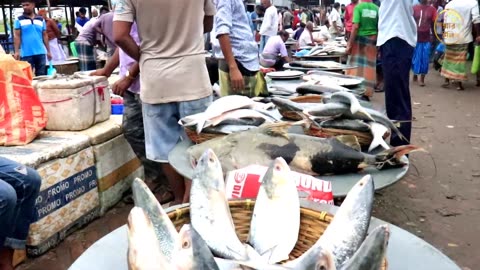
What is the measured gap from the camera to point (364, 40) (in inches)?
316

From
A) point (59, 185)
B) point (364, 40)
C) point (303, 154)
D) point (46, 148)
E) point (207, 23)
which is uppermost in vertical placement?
point (207, 23)

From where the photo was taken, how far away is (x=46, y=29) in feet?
33.9

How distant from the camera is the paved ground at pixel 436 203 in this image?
11.5 ft

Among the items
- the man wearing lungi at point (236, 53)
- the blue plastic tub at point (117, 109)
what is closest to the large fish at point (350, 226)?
the man wearing lungi at point (236, 53)

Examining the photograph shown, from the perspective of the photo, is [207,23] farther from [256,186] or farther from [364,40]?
[364,40]

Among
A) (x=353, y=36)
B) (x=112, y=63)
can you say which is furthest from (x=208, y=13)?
(x=353, y=36)

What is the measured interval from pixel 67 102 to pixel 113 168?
690 mm

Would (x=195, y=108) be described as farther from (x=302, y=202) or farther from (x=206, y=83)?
(x=302, y=202)

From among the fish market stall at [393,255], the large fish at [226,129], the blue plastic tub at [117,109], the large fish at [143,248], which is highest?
the large fish at [143,248]

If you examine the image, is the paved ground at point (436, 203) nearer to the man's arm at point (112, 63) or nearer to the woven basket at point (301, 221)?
the man's arm at point (112, 63)

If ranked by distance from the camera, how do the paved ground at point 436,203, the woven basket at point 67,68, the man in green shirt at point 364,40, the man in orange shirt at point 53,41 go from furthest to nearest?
1. the man in orange shirt at point 53,41
2. the woven basket at point 67,68
3. the man in green shirt at point 364,40
4. the paved ground at point 436,203

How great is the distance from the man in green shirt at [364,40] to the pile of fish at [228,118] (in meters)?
5.42

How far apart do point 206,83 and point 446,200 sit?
2619 mm

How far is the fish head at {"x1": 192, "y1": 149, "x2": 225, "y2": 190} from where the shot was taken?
1.50 m
